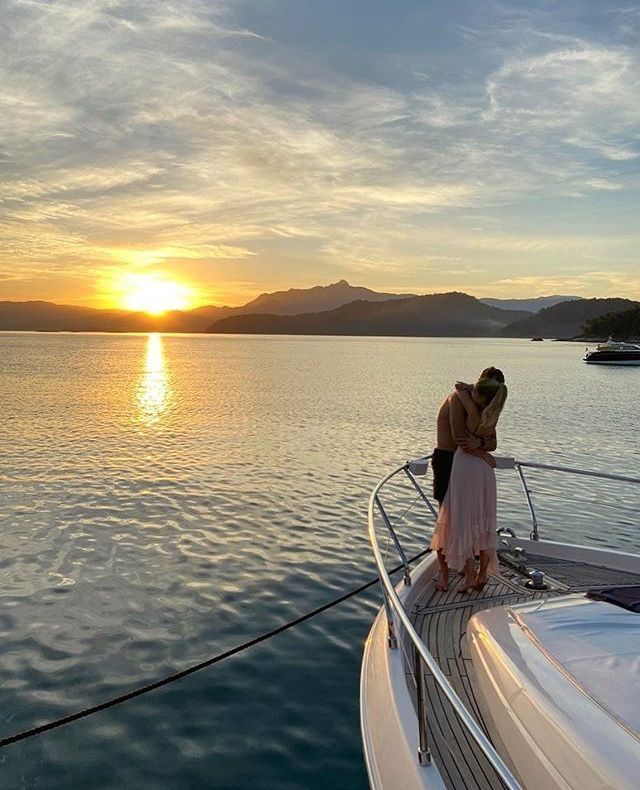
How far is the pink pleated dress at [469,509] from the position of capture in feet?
22.4

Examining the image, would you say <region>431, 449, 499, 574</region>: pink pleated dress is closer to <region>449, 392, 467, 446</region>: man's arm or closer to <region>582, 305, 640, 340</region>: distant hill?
<region>449, 392, 467, 446</region>: man's arm

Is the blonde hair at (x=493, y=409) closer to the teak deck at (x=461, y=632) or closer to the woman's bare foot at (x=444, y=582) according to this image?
the woman's bare foot at (x=444, y=582)

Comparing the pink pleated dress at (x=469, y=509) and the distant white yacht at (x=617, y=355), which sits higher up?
the distant white yacht at (x=617, y=355)

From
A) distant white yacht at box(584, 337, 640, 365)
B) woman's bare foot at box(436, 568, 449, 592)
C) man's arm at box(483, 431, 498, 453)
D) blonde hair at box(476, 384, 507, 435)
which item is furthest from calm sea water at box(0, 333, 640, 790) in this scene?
distant white yacht at box(584, 337, 640, 365)

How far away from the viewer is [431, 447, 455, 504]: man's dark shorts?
719 centimetres

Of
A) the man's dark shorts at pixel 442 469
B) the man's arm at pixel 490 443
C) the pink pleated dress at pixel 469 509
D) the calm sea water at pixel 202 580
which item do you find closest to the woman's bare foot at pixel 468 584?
the pink pleated dress at pixel 469 509

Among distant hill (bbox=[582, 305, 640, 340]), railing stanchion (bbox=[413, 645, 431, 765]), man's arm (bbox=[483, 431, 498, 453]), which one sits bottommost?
railing stanchion (bbox=[413, 645, 431, 765])

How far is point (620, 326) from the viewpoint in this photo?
173375 mm

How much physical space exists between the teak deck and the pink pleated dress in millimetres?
487

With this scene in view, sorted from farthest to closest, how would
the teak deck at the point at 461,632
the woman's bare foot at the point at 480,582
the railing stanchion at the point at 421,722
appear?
the woman's bare foot at the point at 480,582, the teak deck at the point at 461,632, the railing stanchion at the point at 421,722

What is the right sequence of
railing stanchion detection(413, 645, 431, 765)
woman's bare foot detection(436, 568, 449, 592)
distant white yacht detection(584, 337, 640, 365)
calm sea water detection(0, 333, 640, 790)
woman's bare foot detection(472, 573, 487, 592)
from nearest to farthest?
1. railing stanchion detection(413, 645, 431, 765)
2. calm sea water detection(0, 333, 640, 790)
3. woman's bare foot detection(472, 573, 487, 592)
4. woman's bare foot detection(436, 568, 449, 592)
5. distant white yacht detection(584, 337, 640, 365)

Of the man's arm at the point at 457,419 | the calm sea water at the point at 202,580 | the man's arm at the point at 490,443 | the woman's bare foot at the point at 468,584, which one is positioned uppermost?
the man's arm at the point at 457,419

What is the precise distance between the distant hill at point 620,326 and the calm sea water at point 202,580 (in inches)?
6204

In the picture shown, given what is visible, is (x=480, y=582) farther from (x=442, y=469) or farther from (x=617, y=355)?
(x=617, y=355)
